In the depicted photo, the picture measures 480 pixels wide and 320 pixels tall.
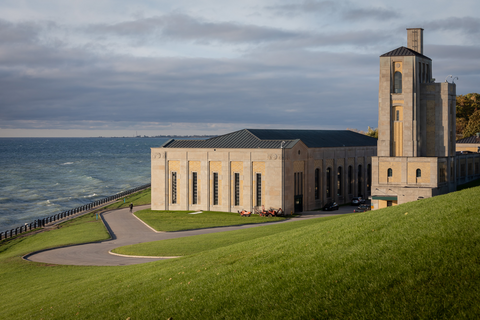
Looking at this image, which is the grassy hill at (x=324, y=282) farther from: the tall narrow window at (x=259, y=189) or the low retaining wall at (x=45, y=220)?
the tall narrow window at (x=259, y=189)

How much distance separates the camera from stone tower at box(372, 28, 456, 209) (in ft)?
163

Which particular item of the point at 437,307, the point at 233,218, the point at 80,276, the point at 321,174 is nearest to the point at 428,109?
the point at 321,174

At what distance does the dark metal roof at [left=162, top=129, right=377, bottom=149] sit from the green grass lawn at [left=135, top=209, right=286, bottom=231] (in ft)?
30.6

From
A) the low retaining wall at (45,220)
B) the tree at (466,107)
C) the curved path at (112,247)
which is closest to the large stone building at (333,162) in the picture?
the curved path at (112,247)

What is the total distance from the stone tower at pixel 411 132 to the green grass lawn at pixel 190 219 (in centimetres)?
1349

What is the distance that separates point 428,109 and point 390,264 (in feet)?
153

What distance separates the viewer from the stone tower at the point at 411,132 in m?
49.7

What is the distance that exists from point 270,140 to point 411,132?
17.0 meters

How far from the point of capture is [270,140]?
57562mm

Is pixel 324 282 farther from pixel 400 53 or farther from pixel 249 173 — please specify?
pixel 400 53

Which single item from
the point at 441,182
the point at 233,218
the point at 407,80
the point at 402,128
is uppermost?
the point at 407,80

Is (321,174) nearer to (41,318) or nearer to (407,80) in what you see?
(407,80)

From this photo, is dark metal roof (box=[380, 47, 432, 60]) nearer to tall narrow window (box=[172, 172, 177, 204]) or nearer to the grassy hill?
tall narrow window (box=[172, 172, 177, 204])

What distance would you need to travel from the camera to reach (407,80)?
1999 inches
